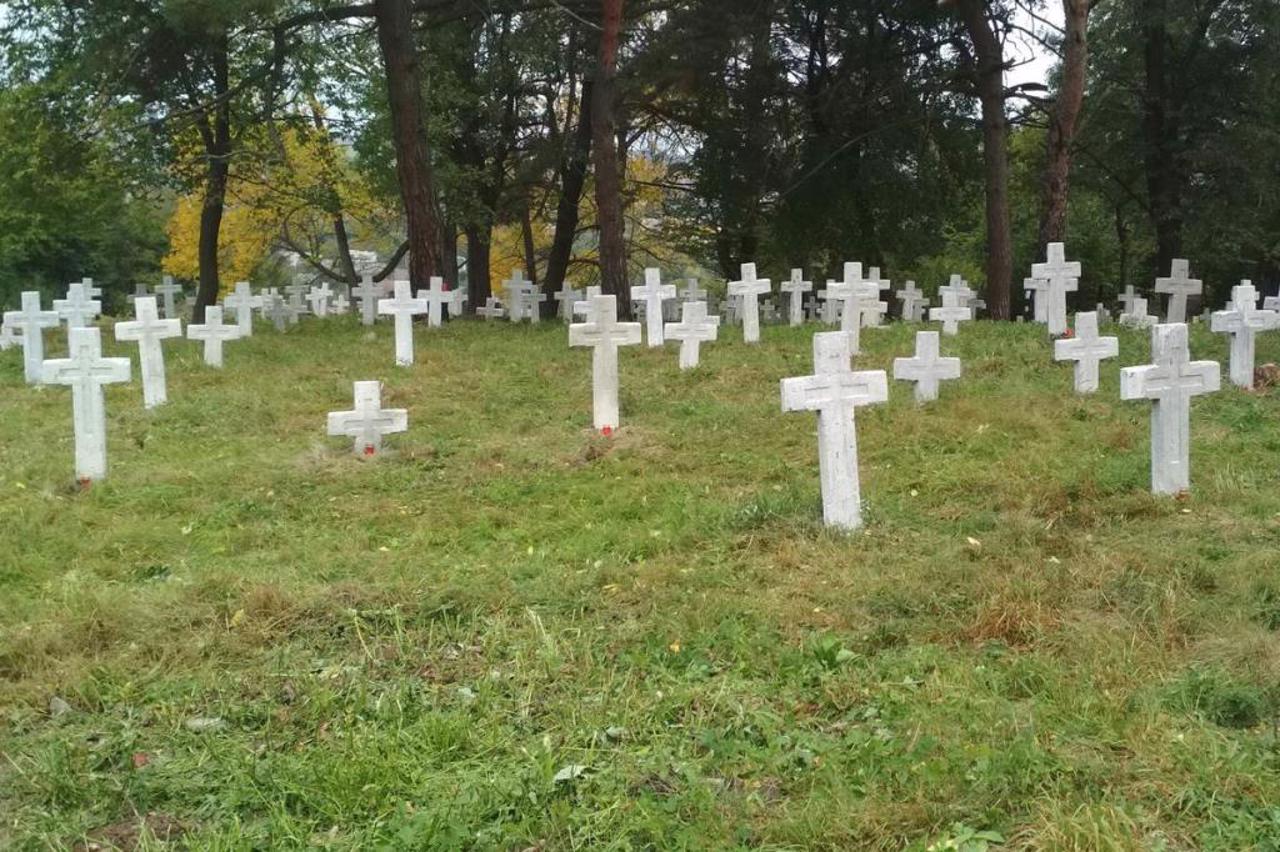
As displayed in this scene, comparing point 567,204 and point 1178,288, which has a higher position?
point 567,204

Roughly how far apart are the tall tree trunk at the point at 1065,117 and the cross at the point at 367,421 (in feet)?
38.6

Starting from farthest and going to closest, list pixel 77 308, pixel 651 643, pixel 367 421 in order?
pixel 77 308
pixel 367 421
pixel 651 643

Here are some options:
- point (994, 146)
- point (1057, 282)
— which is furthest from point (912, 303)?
point (1057, 282)

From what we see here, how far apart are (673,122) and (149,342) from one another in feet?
50.3

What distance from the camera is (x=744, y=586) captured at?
504 cm

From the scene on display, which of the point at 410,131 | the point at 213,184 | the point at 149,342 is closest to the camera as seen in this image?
the point at 149,342

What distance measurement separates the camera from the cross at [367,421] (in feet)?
25.4

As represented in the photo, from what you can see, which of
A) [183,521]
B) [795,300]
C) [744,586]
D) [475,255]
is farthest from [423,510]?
[475,255]

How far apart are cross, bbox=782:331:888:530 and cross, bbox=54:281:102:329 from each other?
11644 millimetres

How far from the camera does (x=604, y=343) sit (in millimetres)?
8492

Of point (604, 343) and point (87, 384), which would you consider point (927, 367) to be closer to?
point (604, 343)

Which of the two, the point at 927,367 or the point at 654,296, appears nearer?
the point at 927,367

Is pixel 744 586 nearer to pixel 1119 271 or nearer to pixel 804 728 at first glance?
pixel 804 728

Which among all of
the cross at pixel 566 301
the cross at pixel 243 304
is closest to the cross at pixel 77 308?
the cross at pixel 243 304
